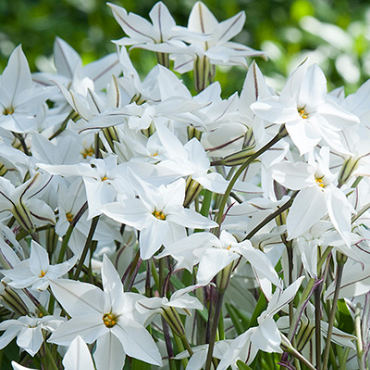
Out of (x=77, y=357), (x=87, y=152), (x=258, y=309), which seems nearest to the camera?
(x=77, y=357)

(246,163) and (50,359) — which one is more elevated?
(246,163)

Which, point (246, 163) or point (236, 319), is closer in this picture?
point (246, 163)

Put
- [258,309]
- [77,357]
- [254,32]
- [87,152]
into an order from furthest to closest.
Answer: [254,32]
[87,152]
[258,309]
[77,357]

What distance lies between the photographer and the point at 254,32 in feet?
7.34

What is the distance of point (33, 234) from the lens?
20.2 inches

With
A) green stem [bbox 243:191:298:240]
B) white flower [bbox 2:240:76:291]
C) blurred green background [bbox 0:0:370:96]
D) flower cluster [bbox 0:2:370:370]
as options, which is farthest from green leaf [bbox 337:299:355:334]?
blurred green background [bbox 0:0:370:96]

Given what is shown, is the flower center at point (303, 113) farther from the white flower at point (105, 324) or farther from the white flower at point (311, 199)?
the white flower at point (105, 324)

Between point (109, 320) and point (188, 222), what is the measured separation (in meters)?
0.08

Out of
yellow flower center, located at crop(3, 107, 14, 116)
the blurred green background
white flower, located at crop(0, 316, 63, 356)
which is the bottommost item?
the blurred green background

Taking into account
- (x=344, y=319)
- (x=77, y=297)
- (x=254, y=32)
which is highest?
(x=77, y=297)

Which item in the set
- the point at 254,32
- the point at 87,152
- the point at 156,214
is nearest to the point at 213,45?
the point at 87,152

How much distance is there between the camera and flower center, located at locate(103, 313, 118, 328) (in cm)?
44

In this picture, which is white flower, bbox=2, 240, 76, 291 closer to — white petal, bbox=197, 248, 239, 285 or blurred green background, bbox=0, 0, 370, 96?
white petal, bbox=197, 248, 239, 285

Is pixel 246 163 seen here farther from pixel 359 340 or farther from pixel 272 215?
pixel 359 340
